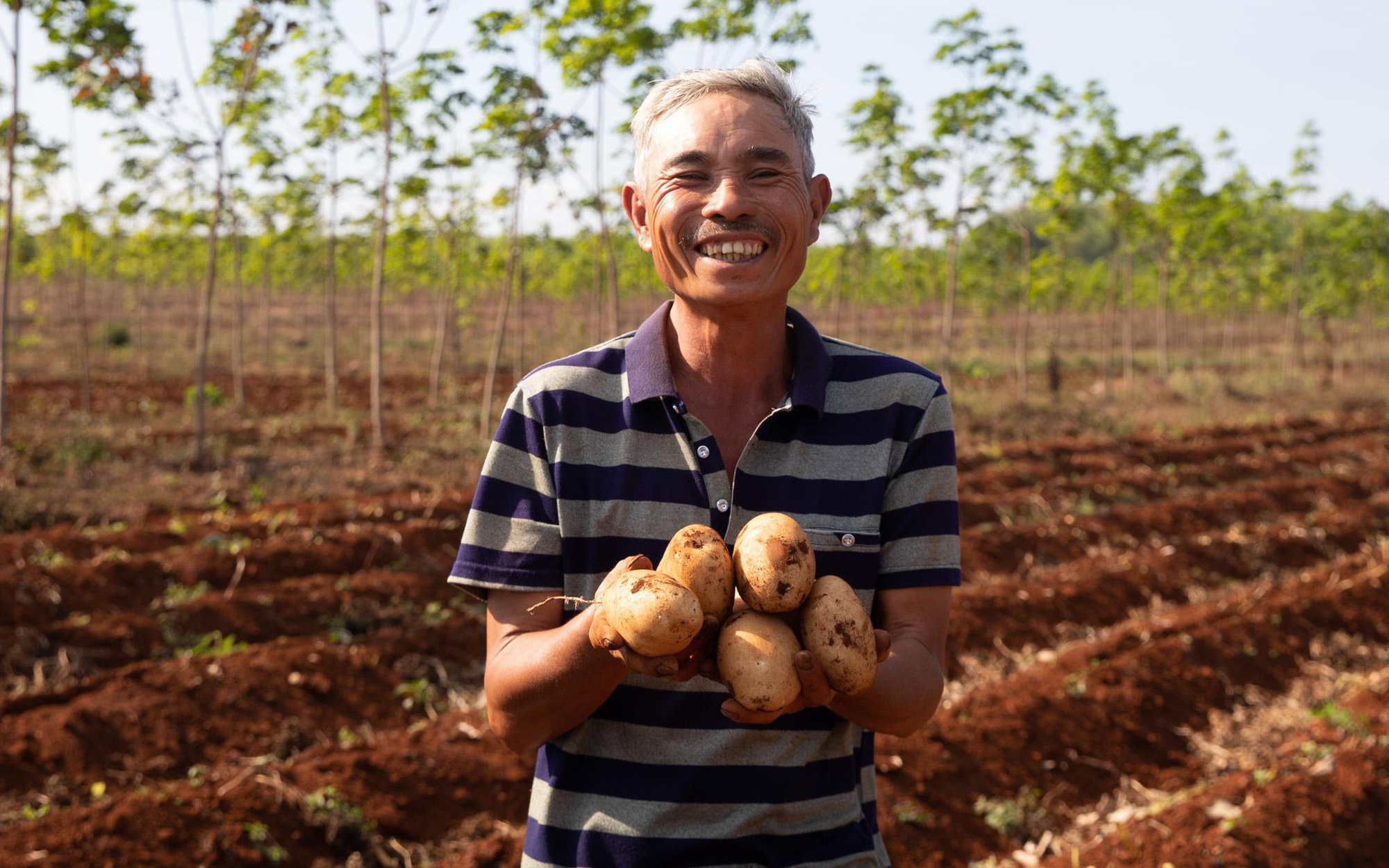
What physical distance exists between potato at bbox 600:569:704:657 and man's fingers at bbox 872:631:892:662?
0.83ft

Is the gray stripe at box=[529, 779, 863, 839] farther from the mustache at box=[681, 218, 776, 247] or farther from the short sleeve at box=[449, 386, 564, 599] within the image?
the mustache at box=[681, 218, 776, 247]

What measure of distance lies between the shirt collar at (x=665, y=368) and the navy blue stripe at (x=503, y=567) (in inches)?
11.9

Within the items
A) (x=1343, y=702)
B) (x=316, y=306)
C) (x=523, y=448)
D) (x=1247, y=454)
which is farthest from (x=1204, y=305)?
(x=316, y=306)

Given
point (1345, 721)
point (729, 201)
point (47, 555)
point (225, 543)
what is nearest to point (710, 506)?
point (729, 201)

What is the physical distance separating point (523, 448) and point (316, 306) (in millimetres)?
50068

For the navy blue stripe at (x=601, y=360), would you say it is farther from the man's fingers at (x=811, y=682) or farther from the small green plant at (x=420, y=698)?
the small green plant at (x=420, y=698)

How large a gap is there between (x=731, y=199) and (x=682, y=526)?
0.51 meters

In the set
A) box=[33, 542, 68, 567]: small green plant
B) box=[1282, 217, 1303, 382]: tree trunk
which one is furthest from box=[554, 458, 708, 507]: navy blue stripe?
box=[1282, 217, 1303, 382]: tree trunk

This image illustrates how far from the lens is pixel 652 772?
1554 millimetres

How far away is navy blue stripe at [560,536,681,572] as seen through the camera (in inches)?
63.4

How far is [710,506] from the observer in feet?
5.31

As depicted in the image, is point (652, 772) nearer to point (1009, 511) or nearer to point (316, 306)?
point (1009, 511)

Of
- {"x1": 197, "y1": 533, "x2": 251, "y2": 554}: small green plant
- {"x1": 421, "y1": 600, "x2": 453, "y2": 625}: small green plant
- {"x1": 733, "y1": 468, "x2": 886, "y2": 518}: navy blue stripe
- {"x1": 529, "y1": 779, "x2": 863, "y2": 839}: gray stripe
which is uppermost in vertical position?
{"x1": 733, "y1": 468, "x2": 886, "y2": 518}: navy blue stripe

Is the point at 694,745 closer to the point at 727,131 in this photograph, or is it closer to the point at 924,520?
the point at 924,520
